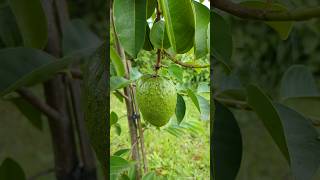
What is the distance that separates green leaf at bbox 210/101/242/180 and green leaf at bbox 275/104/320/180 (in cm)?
11

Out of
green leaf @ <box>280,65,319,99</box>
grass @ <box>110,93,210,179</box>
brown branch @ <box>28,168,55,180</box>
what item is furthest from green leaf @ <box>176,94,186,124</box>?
brown branch @ <box>28,168,55,180</box>

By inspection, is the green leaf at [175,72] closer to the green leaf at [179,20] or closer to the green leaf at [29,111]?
the green leaf at [179,20]

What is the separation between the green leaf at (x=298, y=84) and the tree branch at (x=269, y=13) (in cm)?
12

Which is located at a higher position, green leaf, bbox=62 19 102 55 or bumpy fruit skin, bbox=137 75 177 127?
green leaf, bbox=62 19 102 55

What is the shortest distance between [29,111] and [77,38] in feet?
0.27

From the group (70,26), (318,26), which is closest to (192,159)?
(318,26)

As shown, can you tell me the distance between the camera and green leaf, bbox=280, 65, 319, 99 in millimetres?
485

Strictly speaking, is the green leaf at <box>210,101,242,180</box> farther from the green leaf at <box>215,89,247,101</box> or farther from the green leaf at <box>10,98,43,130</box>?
the green leaf at <box>10,98,43,130</box>

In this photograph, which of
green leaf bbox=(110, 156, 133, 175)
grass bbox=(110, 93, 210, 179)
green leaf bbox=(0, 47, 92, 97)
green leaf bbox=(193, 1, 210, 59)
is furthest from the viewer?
grass bbox=(110, 93, 210, 179)

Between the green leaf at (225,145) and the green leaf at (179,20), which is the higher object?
the green leaf at (179,20)

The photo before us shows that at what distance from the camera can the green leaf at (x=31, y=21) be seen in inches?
14.2

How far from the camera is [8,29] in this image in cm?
39

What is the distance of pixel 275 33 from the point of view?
2.00ft

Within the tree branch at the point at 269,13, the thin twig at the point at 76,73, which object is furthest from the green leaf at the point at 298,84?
the thin twig at the point at 76,73
